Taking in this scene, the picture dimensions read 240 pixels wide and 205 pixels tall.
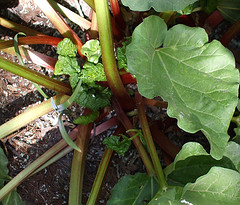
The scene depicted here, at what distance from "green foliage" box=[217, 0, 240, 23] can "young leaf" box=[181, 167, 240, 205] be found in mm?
871

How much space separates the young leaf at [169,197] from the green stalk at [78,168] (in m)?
0.40

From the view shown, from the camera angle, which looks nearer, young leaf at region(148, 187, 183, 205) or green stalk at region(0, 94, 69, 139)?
young leaf at region(148, 187, 183, 205)

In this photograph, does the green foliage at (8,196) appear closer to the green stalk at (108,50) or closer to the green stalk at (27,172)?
the green stalk at (27,172)

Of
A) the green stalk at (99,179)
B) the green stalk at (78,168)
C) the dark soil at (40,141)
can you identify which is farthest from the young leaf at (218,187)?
the dark soil at (40,141)

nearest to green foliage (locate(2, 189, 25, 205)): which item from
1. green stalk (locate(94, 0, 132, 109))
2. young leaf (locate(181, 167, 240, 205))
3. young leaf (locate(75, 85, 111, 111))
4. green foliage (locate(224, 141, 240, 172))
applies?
young leaf (locate(75, 85, 111, 111))

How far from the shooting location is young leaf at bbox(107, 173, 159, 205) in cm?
114

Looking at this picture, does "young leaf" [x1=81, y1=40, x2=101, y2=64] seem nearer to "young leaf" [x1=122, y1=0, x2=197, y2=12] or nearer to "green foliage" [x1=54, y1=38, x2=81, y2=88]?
"green foliage" [x1=54, y1=38, x2=81, y2=88]

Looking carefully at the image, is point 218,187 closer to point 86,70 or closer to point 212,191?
point 212,191

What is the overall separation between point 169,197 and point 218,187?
0.15 m

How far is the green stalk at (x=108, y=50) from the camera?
1034 millimetres

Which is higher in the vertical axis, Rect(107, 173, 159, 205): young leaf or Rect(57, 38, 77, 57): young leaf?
Rect(57, 38, 77, 57): young leaf

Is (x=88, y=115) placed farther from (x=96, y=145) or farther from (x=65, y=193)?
(x=65, y=193)

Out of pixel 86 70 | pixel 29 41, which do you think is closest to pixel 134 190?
pixel 86 70

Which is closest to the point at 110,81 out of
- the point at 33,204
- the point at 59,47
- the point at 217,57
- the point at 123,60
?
the point at 123,60
